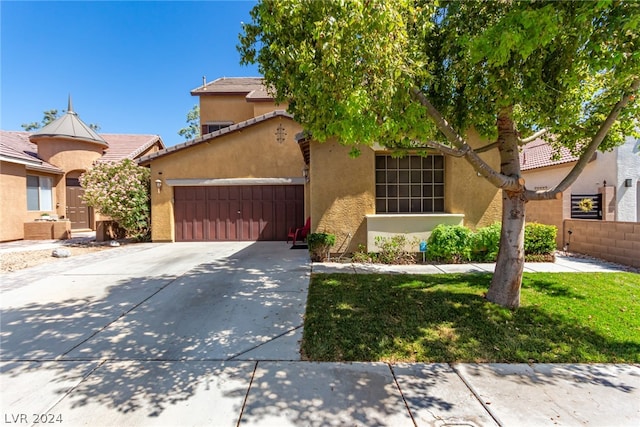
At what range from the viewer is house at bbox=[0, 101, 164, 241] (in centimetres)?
1326

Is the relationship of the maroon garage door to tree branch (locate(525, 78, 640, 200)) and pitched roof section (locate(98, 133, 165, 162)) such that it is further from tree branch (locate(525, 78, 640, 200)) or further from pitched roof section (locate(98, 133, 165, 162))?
tree branch (locate(525, 78, 640, 200))

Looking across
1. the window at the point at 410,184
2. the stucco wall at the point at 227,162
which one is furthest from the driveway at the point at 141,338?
the stucco wall at the point at 227,162

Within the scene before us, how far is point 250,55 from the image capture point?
462cm

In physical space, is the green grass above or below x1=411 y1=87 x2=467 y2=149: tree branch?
below

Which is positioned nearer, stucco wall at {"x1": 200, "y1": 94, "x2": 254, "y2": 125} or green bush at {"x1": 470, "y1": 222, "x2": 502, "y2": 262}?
green bush at {"x1": 470, "y1": 222, "x2": 502, "y2": 262}

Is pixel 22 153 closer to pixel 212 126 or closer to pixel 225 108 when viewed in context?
pixel 212 126

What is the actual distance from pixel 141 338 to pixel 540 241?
1014 cm

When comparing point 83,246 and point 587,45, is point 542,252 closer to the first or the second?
point 587,45

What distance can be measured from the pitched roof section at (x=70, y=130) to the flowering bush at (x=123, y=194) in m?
5.52

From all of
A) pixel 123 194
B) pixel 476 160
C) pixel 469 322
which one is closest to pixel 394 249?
pixel 469 322

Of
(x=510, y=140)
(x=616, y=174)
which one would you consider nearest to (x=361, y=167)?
(x=510, y=140)

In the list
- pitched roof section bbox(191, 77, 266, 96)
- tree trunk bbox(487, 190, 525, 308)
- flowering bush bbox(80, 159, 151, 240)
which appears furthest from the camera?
pitched roof section bbox(191, 77, 266, 96)

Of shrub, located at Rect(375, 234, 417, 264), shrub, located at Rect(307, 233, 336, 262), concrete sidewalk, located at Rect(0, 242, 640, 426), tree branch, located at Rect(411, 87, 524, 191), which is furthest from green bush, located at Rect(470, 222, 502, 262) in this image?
concrete sidewalk, located at Rect(0, 242, 640, 426)

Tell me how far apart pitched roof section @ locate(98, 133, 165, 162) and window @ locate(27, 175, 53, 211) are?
294 centimetres
